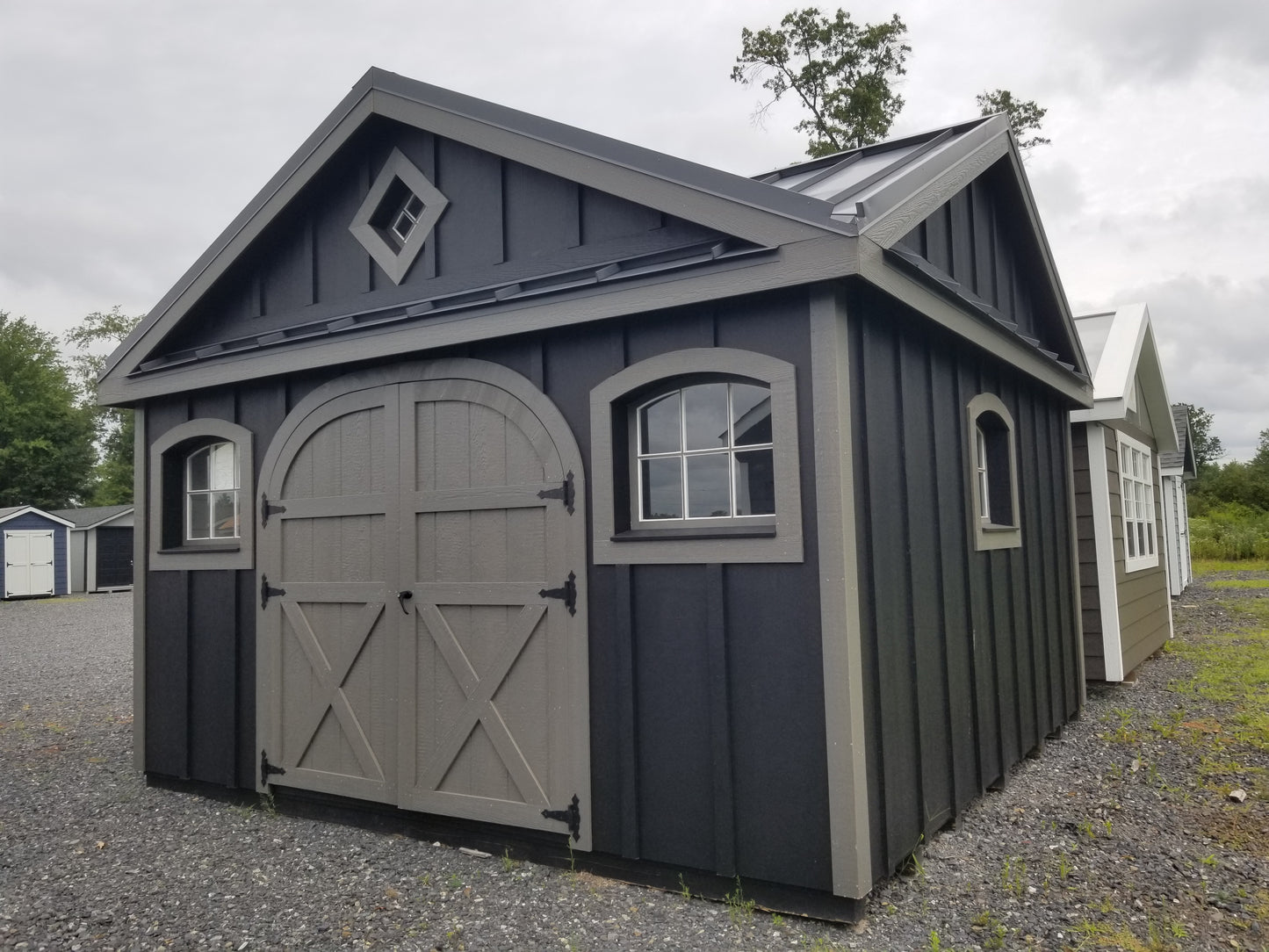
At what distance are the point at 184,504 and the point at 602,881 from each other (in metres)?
4.07

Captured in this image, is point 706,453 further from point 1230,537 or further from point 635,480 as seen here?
point 1230,537

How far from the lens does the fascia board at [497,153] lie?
3900 mm

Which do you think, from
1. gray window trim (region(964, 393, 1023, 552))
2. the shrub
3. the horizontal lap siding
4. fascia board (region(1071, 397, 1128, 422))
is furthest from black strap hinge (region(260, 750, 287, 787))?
the shrub

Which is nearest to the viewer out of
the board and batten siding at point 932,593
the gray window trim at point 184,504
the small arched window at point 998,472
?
the board and batten siding at point 932,593

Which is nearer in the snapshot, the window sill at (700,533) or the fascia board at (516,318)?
the fascia board at (516,318)

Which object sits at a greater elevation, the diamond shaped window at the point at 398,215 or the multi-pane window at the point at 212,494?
the diamond shaped window at the point at 398,215

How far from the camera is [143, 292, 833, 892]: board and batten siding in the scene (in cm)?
388

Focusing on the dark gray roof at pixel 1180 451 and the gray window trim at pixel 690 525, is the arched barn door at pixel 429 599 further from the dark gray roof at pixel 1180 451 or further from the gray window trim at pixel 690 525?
the dark gray roof at pixel 1180 451

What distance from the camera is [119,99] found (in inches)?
538

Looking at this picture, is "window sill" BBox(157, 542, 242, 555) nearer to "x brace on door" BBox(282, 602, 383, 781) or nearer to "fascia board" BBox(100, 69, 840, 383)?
"x brace on door" BBox(282, 602, 383, 781)

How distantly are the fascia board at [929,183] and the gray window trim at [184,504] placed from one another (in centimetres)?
403

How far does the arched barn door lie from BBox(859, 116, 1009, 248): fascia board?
177cm

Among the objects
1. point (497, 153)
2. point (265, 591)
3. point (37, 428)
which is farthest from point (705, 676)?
point (37, 428)

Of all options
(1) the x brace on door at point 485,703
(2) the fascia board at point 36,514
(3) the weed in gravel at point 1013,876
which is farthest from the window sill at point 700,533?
(2) the fascia board at point 36,514
